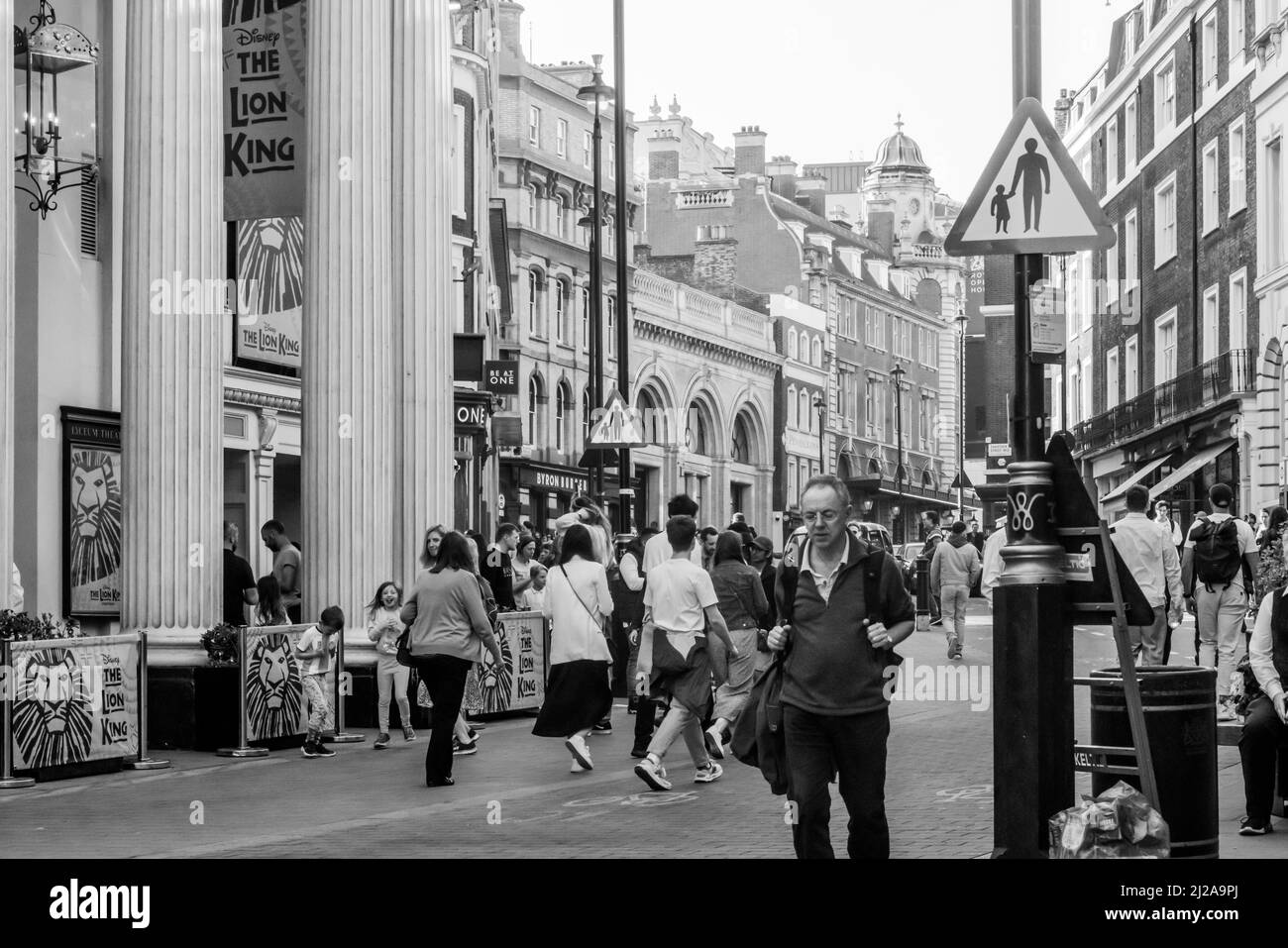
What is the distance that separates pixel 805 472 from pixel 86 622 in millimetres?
62305

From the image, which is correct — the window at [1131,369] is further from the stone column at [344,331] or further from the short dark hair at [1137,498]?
the stone column at [344,331]

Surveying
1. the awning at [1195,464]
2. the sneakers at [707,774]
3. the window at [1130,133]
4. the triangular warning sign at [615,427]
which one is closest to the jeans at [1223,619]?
the sneakers at [707,774]

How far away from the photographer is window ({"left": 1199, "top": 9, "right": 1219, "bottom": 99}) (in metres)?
42.3

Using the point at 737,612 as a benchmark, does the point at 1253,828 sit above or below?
below

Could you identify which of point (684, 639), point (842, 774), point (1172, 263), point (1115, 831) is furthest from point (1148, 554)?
point (1172, 263)

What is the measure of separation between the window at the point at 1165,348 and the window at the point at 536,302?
56.3 ft

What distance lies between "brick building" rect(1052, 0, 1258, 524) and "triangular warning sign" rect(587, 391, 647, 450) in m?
10.2

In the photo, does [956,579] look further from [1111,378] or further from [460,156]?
[1111,378]

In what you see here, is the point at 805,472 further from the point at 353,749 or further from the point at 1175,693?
the point at 1175,693

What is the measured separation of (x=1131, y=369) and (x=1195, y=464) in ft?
40.9

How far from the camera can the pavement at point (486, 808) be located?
35.9 feet

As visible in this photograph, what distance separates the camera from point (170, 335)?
1767 cm

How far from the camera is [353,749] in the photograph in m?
17.5

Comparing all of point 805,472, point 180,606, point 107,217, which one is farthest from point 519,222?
point 180,606
